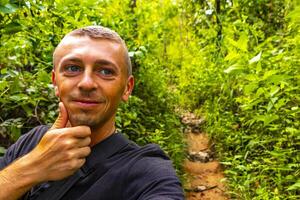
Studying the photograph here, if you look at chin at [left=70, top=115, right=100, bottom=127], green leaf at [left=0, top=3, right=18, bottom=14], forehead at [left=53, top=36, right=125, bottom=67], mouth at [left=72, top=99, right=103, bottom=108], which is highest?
green leaf at [left=0, top=3, right=18, bottom=14]

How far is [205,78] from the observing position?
7312 millimetres

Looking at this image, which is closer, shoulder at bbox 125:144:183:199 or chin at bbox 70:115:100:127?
shoulder at bbox 125:144:183:199

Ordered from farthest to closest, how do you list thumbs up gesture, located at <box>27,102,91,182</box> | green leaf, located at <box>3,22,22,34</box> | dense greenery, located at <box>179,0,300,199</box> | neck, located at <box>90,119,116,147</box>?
dense greenery, located at <box>179,0,300,199</box>, green leaf, located at <box>3,22,22,34</box>, neck, located at <box>90,119,116,147</box>, thumbs up gesture, located at <box>27,102,91,182</box>

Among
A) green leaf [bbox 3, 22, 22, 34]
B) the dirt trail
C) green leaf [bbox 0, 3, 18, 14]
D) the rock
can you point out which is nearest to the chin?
green leaf [bbox 0, 3, 18, 14]

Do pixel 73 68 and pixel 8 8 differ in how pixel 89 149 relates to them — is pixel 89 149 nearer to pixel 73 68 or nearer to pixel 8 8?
pixel 73 68

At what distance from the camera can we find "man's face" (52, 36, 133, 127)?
164cm

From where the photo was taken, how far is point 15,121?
2672 mm

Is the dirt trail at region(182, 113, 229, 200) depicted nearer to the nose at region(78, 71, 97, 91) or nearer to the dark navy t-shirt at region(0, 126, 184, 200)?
the dark navy t-shirt at region(0, 126, 184, 200)

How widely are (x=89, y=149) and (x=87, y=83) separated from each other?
278 millimetres

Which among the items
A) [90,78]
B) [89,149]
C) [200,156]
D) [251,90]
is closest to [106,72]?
[90,78]

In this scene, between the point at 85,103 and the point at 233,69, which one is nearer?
the point at 85,103

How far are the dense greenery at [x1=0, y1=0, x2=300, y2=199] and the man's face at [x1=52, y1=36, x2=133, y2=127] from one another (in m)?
0.47

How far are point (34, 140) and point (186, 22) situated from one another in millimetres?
8721

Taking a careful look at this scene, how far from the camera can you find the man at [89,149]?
1.48 m
